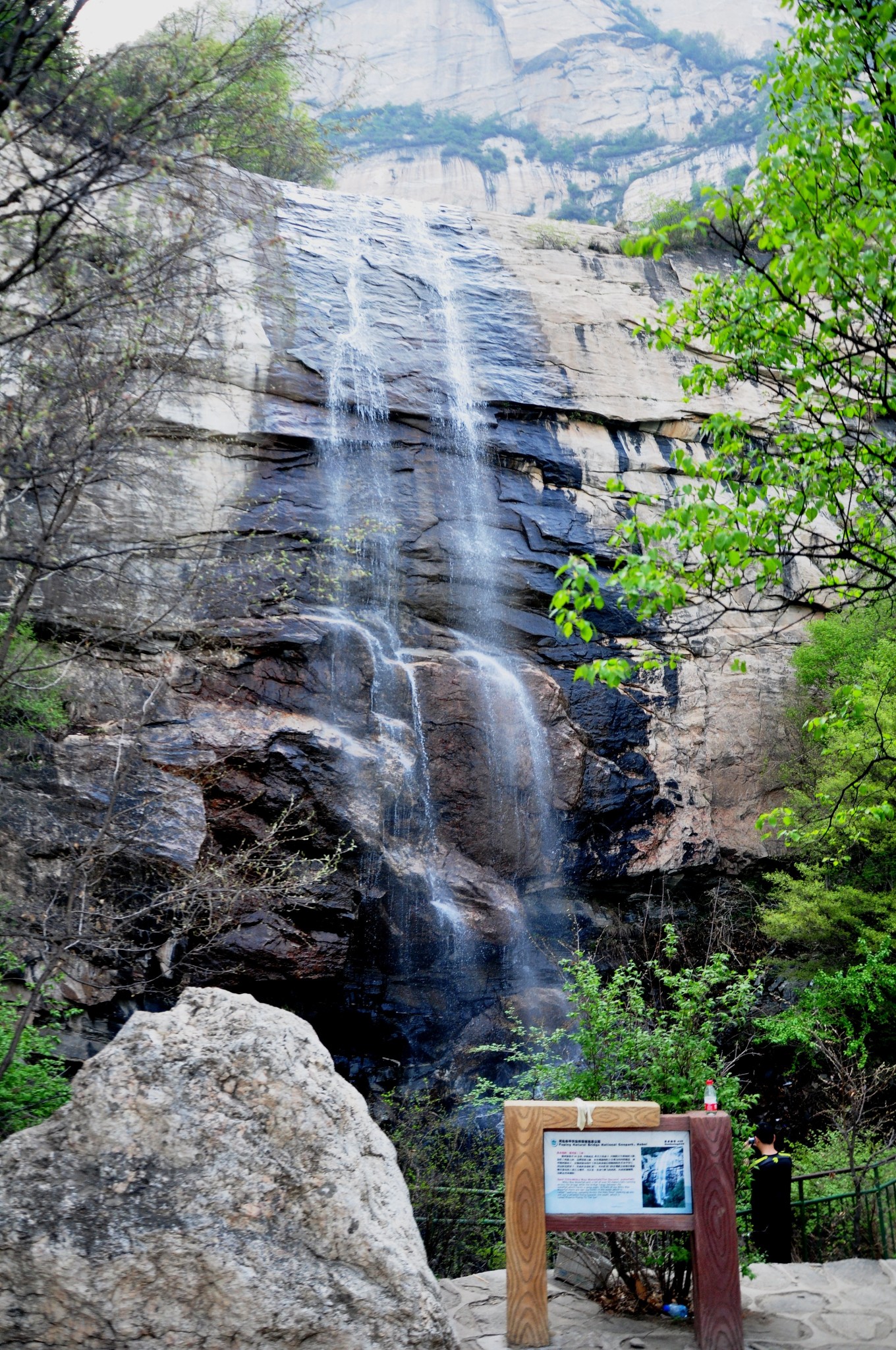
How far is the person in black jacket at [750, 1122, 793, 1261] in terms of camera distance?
7.64 m

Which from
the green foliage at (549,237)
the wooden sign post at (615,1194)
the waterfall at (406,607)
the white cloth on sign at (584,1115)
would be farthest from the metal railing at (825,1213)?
the green foliage at (549,237)

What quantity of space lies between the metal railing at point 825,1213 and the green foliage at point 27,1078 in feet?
11.3

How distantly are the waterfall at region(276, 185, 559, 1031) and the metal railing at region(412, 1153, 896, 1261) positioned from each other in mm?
4488

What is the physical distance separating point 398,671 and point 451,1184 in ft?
25.1

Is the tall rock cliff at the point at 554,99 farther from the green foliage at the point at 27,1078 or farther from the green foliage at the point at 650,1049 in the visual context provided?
the green foliage at the point at 27,1078

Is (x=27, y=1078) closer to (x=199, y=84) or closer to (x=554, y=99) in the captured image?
(x=199, y=84)

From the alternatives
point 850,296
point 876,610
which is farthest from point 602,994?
point 876,610

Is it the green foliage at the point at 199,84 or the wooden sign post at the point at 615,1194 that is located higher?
the green foliage at the point at 199,84

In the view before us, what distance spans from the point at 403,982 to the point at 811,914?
553 cm

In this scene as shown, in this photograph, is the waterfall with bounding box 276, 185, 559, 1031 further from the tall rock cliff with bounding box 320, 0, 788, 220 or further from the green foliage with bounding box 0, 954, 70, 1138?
the tall rock cliff with bounding box 320, 0, 788, 220

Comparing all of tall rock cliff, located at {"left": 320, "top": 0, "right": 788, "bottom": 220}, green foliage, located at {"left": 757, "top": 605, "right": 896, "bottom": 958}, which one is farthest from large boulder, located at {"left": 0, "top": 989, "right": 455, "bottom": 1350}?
tall rock cliff, located at {"left": 320, "top": 0, "right": 788, "bottom": 220}

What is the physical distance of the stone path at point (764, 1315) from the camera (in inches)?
236

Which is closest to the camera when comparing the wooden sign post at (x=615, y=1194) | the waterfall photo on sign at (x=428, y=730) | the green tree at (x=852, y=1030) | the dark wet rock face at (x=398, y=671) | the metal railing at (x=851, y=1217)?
the waterfall photo on sign at (x=428, y=730)

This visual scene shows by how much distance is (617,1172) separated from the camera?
6105 millimetres
